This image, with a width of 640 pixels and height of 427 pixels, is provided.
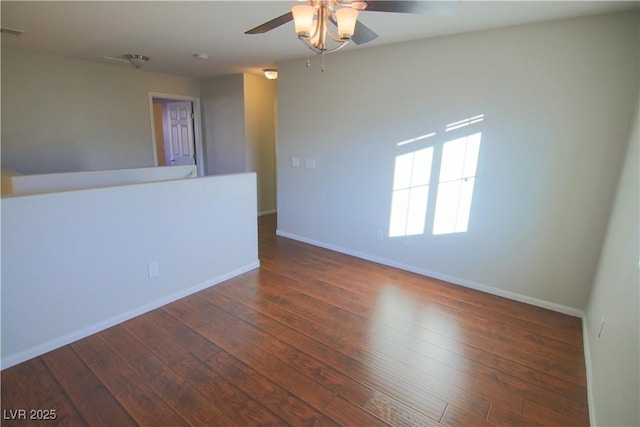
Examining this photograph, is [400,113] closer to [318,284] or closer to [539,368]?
[318,284]

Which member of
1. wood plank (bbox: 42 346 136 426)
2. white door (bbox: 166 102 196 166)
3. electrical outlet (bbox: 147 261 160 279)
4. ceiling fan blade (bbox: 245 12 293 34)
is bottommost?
wood plank (bbox: 42 346 136 426)

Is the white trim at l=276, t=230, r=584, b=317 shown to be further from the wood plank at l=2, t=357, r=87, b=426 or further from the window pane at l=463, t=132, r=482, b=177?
the wood plank at l=2, t=357, r=87, b=426

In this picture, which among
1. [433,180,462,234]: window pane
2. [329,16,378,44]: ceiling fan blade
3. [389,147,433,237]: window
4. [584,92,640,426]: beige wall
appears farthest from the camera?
[389,147,433,237]: window

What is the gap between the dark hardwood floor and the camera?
167 centimetres

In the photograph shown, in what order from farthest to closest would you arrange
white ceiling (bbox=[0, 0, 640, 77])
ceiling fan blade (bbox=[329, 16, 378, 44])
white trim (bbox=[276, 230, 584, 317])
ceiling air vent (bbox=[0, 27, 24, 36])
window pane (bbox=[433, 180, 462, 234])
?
window pane (bbox=[433, 180, 462, 234])
ceiling air vent (bbox=[0, 27, 24, 36])
white trim (bbox=[276, 230, 584, 317])
white ceiling (bbox=[0, 0, 640, 77])
ceiling fan blade (bbox=[329, 16, 378, 44])

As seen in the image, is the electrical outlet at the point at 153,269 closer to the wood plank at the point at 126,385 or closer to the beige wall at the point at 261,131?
the wood plank at the point at 126,385

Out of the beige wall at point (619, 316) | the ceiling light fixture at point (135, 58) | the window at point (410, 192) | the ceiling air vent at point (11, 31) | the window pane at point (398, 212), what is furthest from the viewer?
the ceiling light fixture at point (135, 58)

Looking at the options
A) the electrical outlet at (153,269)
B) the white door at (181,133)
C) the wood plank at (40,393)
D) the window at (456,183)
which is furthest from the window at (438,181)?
the white door at (181,133)

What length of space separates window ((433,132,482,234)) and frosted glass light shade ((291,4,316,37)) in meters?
2.02

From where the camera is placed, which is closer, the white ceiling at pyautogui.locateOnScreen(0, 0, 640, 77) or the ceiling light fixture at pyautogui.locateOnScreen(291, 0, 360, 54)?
the ceiling light fixture at pyautogui.locateOnScreen(291, 0, 360, 54)

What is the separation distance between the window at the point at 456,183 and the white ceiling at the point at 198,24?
3.25 ft

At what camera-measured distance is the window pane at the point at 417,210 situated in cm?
331

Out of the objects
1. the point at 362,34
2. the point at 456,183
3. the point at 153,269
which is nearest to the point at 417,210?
the point at 456,183

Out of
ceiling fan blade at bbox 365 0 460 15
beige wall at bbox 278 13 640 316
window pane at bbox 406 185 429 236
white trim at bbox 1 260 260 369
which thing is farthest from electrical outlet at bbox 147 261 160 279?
window pane at bbox 406 185 429 236
